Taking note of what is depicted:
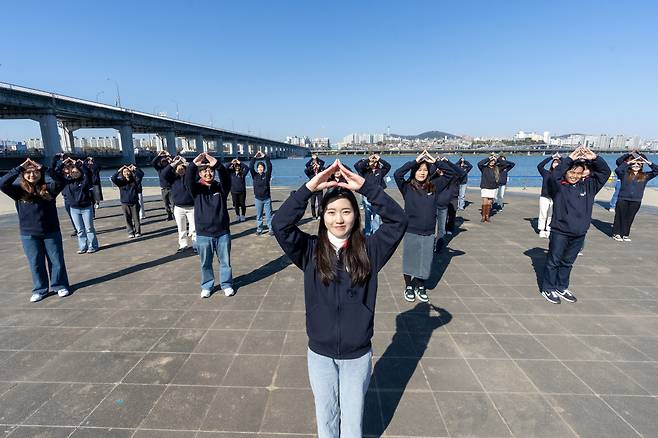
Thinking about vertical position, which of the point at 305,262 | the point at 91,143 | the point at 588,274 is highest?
the point at 91,143

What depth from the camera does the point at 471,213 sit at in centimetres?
1202

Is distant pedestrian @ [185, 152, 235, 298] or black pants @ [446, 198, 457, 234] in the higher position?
distant pedestrian @ [185, 152, 235, 298]

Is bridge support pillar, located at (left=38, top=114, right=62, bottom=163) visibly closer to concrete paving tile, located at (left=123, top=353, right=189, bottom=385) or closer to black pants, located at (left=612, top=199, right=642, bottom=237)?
concrete paving tile, located at (left=123, top=353, right=189, bottom=385)

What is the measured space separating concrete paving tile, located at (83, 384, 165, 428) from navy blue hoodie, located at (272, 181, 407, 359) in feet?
6.25

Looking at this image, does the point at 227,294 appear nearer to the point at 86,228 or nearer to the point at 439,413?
the point at 439,413

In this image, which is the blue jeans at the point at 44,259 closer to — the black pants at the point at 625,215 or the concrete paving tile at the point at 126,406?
the concrete paving tile at the point at 126,406

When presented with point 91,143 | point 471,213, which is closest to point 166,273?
point 471,213

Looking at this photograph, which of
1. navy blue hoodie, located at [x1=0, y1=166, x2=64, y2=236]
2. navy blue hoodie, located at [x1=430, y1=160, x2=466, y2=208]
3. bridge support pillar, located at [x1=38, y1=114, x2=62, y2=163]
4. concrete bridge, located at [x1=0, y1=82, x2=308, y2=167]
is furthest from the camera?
bridge support pillar, located at [x1=38, y1=114, x2=62, y2=163]

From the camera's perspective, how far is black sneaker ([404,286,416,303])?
491cm

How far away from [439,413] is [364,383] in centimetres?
113

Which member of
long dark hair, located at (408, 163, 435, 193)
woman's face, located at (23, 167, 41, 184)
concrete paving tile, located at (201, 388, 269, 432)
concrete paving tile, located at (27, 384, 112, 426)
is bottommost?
concrete paving tile, located at (201, 388, 269, 432)

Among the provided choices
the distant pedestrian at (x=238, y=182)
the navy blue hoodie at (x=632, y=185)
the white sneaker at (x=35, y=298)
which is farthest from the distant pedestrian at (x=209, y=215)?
the navy blue hoodie at (x=632, y=185)

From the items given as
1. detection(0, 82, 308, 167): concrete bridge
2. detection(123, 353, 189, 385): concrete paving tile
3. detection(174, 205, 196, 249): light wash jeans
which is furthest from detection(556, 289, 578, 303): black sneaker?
detection(0, 82, 308, 167): concrete bridge

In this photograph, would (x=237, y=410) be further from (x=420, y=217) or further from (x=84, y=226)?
(x=84, y=226)
